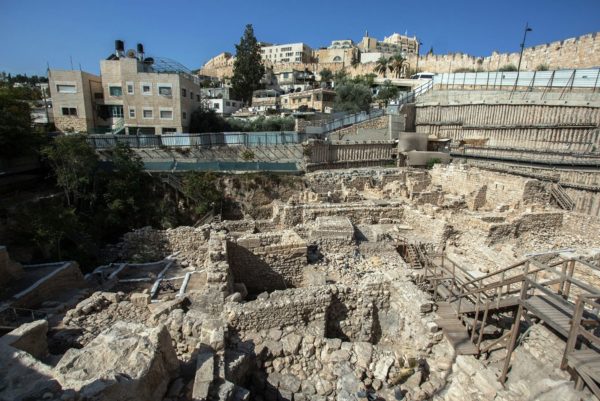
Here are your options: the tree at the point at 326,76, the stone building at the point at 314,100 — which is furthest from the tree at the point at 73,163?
the tree at the point at 326,76

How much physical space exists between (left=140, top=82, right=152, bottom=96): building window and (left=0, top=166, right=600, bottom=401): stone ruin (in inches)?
646

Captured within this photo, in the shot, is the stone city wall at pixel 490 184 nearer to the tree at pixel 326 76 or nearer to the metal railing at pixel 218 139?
the metal railing at pixel 218 139

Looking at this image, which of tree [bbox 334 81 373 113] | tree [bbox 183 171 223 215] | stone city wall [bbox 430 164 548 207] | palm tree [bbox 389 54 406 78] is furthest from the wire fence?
palm tree [bbox 389 54 406 78]

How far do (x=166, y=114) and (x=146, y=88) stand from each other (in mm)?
2494

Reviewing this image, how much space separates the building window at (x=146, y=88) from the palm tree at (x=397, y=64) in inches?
1686

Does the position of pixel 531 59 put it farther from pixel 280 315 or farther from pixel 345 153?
pixel 280 315

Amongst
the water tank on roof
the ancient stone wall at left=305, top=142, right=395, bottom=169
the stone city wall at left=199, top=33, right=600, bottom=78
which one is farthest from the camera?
the stone city wall at left=199, top=33, right=600, bottom=78

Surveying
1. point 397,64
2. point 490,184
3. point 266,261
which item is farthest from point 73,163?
point 397,64

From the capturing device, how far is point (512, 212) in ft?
48.4

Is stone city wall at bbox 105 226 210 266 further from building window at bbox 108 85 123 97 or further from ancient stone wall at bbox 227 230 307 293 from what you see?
building window at bbox 108 85 123 97

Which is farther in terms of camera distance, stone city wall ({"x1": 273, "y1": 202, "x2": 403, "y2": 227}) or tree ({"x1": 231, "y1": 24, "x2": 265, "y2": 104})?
tree ({"x1": 231, "y1": 24, "x2": 265, "y2": 104})

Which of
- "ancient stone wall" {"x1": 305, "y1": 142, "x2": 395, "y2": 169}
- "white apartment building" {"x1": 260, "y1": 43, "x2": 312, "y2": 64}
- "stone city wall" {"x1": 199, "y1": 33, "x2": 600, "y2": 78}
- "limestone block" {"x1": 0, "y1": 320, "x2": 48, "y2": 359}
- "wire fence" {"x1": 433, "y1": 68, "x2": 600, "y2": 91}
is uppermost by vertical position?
"white apartment building" {"x1": 260, "y1": 43, "x2": 312, "y2": 64}

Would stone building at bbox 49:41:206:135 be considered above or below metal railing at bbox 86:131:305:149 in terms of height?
above

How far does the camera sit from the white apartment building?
89.5 meters
